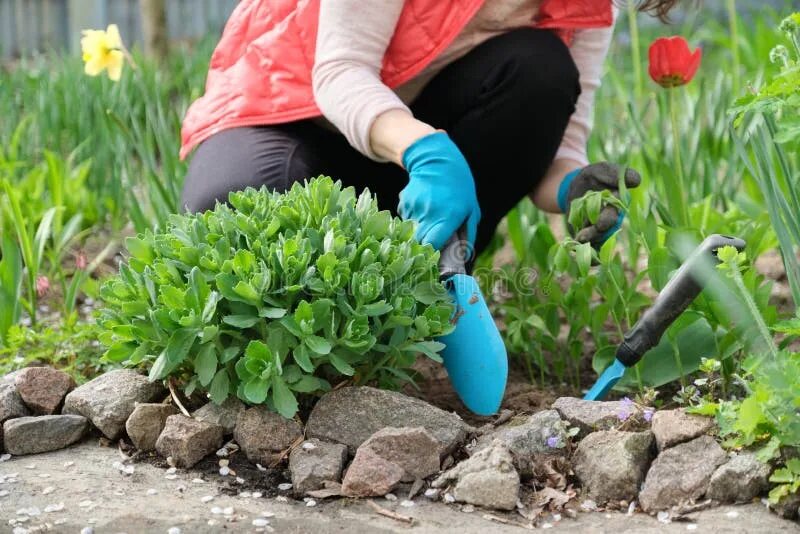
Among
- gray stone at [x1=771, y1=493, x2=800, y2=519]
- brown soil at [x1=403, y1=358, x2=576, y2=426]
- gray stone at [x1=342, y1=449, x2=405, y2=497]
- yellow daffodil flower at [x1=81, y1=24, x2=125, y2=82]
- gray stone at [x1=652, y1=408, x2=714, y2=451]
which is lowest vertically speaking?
brown soil at [x1=403, y1=358, x2=576, y2=426]

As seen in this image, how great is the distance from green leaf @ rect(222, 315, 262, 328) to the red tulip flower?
34.5 inches

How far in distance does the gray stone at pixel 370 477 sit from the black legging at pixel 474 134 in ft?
2.26

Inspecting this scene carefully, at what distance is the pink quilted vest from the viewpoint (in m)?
1.81

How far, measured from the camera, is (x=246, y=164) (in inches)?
72.9

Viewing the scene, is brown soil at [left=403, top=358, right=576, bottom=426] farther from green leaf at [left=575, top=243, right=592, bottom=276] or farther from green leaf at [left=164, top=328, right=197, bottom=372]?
green leaf at [left=164, top=328, right=197, bottom=372]

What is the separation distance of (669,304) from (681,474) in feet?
0.88

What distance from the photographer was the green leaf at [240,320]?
137cm

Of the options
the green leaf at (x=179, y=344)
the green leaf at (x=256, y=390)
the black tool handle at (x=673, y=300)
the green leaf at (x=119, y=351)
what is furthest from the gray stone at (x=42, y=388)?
the black tool handle at (x=673, y=300)

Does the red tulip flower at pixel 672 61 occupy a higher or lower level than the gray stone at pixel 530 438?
higher

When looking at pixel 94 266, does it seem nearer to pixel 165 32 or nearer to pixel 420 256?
pixel 420 256

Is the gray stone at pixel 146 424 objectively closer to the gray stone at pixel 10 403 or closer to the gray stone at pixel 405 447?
the gray stone at pixel 10 403

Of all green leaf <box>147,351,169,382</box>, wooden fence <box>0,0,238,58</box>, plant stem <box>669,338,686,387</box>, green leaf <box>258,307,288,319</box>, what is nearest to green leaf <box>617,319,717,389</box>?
plant stem <box>669,338,686,387</box>

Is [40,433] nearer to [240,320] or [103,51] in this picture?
[240,320]

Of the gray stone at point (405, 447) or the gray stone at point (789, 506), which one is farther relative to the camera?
the gray stone at point (405, 447)
